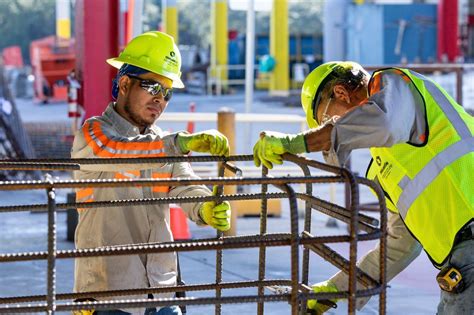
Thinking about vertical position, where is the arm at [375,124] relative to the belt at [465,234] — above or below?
above

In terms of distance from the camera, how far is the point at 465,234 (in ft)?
13.2

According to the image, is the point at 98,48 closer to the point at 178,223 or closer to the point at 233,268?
the point at 178,223

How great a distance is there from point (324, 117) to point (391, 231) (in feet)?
2.31

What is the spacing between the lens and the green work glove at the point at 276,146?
3.75 meters

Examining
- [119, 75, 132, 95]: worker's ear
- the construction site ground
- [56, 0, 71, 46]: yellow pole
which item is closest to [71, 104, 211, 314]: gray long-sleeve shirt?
[119, 75, 132, 95]: worker's ear

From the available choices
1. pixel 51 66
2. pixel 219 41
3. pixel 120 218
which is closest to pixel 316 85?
pixel 120 218

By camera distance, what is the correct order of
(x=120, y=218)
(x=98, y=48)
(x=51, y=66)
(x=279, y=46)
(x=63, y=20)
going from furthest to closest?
(x=279, y=46) → (x=63, y=20) → (x=51, y=66) → (x=98, y=48) → (x=120, y=218)

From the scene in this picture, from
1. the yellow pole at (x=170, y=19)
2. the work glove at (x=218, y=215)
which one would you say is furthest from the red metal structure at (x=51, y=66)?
the work glove at (x=218, y=215)

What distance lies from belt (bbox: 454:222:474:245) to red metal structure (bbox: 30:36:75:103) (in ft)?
86.0

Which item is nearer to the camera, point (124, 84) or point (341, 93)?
point (341, 93)

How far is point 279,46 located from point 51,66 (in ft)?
25.2

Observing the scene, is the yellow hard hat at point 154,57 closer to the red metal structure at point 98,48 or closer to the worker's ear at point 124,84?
the worker's ear at point 124,84

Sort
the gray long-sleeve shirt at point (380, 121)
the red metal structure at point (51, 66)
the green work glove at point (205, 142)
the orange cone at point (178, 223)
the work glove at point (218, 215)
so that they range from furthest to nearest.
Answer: the red metal structure at point (51, 66), the orange cone at point (178, 223), the work glove at point (218, 215), the green work glove at point (205, 142), the gray long-sleeve shirt at point (380, 121)

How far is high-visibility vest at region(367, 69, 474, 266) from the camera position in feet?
13.2
